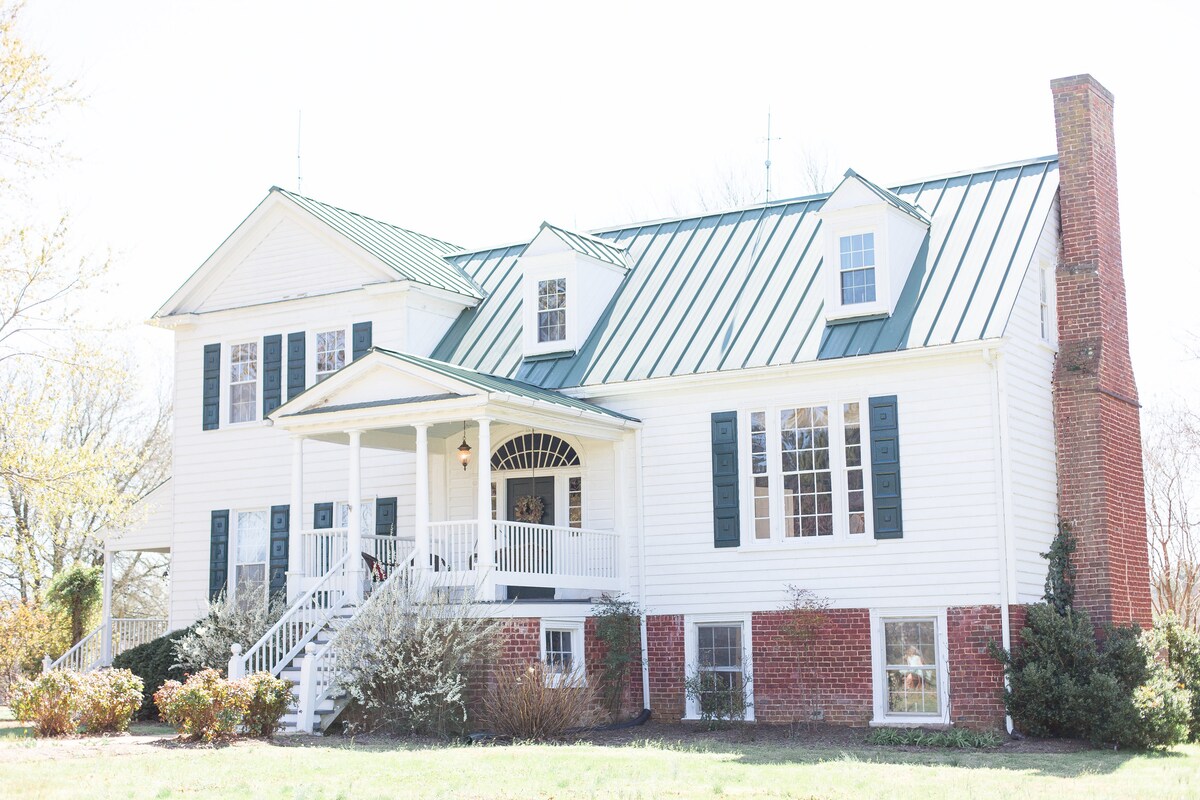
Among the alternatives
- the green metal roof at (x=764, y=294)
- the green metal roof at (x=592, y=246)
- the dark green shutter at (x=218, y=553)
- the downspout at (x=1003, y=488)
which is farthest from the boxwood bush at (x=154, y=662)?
the downspout at (x=1003, y=488)

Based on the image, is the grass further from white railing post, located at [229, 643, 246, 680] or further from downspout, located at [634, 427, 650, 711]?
downspout, located at [634, 427, 650, 711]

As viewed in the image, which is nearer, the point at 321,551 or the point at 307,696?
the point at 307,696

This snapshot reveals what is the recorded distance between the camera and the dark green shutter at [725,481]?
66.0 feet

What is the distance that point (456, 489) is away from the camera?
22547mm

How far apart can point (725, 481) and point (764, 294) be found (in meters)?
3.15

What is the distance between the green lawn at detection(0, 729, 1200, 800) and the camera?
41.5ft

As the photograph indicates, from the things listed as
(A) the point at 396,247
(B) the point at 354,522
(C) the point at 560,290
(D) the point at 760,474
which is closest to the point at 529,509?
(B) the point at 354,522

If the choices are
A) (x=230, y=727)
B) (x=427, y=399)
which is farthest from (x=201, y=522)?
(x=230, y=727)

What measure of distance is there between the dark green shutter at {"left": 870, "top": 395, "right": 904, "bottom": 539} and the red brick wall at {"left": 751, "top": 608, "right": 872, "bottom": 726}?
1228 mm

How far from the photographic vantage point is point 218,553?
2434 cm

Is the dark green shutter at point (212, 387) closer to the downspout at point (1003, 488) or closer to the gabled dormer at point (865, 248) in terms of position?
the gabled dormer at point (865, 248)

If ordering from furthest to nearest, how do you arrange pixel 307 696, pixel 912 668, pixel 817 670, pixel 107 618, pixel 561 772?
pixel 107 618 → pixel 817 670 → pixel 912 668 → pixel 307 696 → pixel 561 772

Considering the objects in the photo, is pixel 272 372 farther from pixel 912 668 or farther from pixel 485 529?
pixel 912 668

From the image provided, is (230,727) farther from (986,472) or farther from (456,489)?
(986,472)
